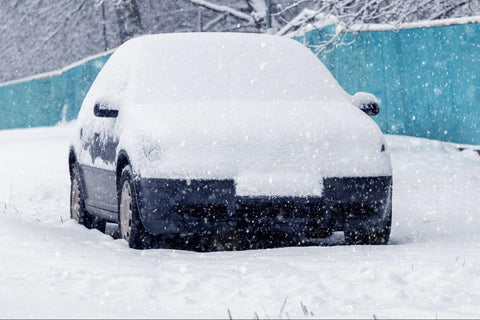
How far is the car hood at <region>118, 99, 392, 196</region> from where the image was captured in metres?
6.68

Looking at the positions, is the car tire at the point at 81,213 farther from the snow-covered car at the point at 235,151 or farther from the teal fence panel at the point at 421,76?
the teal fence panel at the point at 421,76

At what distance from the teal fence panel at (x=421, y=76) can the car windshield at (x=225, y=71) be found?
21.4 ft

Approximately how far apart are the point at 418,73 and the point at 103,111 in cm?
868

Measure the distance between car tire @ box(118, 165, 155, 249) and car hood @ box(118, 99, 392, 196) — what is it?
217 millimetres

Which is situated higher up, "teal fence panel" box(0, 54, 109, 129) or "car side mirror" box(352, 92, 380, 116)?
"car side mirror" box(352, 92, 380, 116)

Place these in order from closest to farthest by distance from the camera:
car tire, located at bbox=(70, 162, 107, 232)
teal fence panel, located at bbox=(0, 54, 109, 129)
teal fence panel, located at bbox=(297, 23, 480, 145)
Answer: car tire, located at bbox=(70, 162, 107, 232) → teal fence panel, located at bbox=(297, 23, 480, 145) → teal fence panel, located at bbox=(0, 54, 109, 129)

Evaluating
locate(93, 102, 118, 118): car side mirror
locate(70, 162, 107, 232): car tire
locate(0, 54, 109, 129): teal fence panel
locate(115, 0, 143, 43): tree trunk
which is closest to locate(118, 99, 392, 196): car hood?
locate(93, 102, 118, 118): car side mirror

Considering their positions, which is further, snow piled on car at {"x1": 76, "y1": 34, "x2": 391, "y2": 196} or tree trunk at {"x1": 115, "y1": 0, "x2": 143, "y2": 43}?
tree trunk at {"x1": 115, "y1": 0, "x2": 143, "y2": 43}

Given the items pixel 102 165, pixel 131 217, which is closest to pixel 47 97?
pixel 102 165

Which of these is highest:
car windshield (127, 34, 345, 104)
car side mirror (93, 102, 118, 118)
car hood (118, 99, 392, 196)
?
car windshield (127, 34, 345, 104)

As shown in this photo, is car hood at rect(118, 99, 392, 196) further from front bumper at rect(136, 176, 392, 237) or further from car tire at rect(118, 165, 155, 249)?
car tire at rect(118, 165, 155, 249)

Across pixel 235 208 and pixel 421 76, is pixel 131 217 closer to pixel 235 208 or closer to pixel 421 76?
pixel 235 208

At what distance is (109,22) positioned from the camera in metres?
38.4

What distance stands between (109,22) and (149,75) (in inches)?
1234
